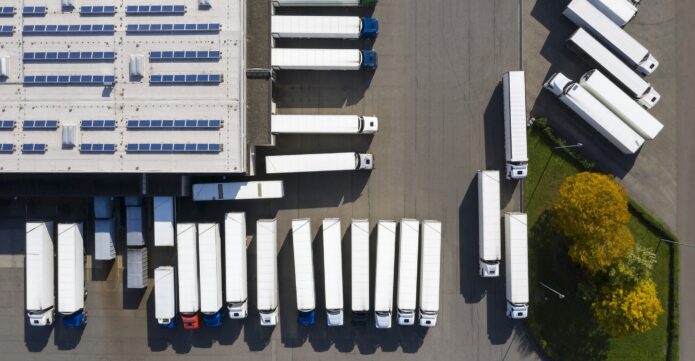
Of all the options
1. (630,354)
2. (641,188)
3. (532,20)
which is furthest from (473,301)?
(532,20)

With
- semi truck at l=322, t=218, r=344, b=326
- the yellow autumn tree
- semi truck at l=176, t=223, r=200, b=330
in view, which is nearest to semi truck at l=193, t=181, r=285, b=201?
semi truck at l=176, t=223, r=200, b=330

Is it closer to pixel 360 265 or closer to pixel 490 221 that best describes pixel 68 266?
pixel 360 265

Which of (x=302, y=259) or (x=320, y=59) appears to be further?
(x=302, y=259)

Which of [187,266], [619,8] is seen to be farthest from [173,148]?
[619,8]

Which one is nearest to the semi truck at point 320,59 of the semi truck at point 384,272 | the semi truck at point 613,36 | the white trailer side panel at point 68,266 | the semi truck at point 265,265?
the semi truck at point 265,265

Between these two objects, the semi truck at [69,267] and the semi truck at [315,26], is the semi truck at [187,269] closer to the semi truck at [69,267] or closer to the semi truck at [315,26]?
the semi truck at [69,267]

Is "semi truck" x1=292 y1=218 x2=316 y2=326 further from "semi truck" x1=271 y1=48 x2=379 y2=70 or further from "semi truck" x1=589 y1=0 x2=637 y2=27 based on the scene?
"semi truck" x1=589 y1=0 x2=637 y2=27
